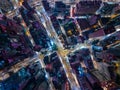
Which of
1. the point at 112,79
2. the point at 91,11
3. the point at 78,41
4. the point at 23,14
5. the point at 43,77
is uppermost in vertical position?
the point at 23,14

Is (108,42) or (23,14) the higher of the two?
(23,14)

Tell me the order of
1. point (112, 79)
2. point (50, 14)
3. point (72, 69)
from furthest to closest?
1. point (50, 14)
2. point (72, 69)
3. point (112, 79)

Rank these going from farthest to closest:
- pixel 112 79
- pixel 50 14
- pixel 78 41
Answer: pixel 50 14 → pixel 78 41 → pixel 112 79

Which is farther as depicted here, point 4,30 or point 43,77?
point 4,30

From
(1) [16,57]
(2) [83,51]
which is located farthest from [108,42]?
(1) [16,57]

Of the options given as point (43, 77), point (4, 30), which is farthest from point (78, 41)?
point (4, 30)

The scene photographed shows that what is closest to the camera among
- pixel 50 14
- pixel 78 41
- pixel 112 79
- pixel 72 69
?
pixel 112 79

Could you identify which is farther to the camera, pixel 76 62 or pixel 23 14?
pixel 23 14

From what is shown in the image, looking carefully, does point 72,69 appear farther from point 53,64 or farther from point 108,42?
point 108,42

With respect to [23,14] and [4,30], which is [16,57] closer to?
[4,30]
